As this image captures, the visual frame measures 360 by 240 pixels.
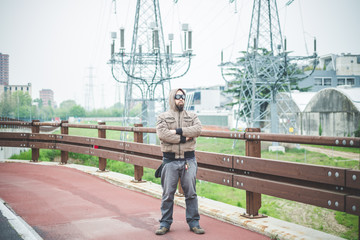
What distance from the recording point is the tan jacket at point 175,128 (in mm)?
4883

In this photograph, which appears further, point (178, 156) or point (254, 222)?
point (254, 222)

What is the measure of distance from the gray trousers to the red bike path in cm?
18

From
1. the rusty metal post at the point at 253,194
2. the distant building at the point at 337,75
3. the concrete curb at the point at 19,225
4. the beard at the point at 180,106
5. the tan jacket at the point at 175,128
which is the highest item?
the distant building at the point at 337,75

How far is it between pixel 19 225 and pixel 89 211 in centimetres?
130

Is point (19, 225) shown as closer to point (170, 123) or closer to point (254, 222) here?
point (170, 123)

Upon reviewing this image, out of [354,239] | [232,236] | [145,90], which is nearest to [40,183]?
[232,236]

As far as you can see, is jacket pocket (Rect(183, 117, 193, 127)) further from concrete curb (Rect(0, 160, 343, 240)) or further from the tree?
the tree

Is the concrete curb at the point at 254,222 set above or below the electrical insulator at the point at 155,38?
below

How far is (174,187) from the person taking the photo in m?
5.09

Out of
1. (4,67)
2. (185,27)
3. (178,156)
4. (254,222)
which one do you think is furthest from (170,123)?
(4,67)

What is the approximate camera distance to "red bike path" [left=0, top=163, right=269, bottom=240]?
16.2ft

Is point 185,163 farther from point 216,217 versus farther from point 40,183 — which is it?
point 40,183

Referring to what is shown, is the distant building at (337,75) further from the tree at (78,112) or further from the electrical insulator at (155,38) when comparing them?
the tree at (78,112)

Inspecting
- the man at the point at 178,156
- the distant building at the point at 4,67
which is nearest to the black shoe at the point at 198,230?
the man at the point at 178,156
